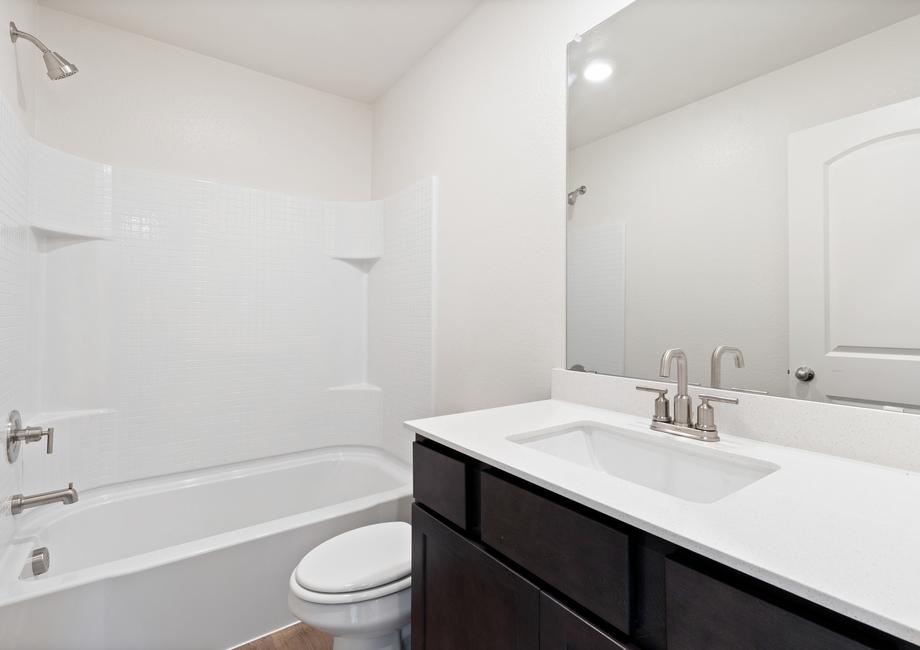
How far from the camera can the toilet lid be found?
124cm

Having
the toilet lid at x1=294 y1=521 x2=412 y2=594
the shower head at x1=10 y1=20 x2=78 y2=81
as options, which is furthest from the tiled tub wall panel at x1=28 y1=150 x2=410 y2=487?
the toilet lid at x1=294 y1=521 x2=412 y2=594

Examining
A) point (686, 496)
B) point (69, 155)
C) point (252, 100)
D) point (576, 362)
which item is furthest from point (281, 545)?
point (252, 100)

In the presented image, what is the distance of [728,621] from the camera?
1.64 feet

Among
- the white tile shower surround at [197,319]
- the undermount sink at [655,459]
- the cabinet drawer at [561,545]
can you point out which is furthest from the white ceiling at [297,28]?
the cabinet drawer at [561,545]

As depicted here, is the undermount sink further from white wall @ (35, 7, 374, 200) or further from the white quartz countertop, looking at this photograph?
white wall @ (35, 7, 374, 200)

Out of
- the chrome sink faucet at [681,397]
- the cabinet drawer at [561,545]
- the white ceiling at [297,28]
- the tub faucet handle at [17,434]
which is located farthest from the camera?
the white ceiling at [297,28]

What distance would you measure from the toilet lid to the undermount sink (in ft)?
2.11

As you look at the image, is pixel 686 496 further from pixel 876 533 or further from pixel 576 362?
pixel 576 362

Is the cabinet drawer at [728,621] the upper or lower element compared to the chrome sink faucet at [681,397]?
lower

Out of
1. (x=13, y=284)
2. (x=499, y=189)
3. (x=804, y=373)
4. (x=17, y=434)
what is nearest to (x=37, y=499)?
(x=17, y=434)

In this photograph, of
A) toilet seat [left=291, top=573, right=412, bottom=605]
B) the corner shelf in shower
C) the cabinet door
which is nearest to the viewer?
the cabinet door

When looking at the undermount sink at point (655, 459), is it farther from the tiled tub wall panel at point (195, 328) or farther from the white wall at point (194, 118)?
the white wall at point (194, 118)

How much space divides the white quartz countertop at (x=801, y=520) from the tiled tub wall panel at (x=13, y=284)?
5.28 ft

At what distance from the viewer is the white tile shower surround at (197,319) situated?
1804 mm
